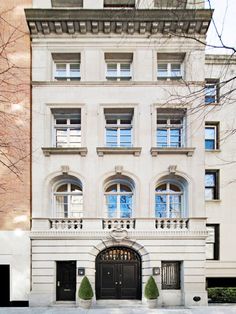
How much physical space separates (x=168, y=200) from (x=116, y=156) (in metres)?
3.77

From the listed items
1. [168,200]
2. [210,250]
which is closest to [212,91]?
[168,200]

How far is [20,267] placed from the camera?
16906 mm

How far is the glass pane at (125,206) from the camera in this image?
18.0m

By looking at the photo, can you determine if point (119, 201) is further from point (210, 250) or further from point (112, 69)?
point (112, 69)

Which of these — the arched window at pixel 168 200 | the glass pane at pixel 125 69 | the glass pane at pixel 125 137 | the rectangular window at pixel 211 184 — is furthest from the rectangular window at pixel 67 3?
the rectangular window at pixel 211 184

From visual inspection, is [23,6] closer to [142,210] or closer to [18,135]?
[18,135]

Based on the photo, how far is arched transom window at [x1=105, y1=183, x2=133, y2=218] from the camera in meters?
18.0

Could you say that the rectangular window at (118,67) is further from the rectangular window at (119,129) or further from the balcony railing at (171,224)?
the balcony railing at (171,224)

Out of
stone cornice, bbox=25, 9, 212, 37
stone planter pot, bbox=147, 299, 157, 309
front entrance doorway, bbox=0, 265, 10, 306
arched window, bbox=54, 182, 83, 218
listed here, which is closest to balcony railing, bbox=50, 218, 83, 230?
arched window, bbox=54, 182, 83, 218

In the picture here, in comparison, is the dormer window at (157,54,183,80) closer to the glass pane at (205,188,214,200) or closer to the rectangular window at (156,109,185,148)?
the rectangular window at (156,109,185,148)

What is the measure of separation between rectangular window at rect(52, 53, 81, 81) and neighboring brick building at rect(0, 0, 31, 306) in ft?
5.45

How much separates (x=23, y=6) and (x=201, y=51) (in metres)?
10.1

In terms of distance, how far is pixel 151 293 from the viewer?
16312mm

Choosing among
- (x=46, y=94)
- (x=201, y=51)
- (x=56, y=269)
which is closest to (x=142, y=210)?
(x=56, y=269)
